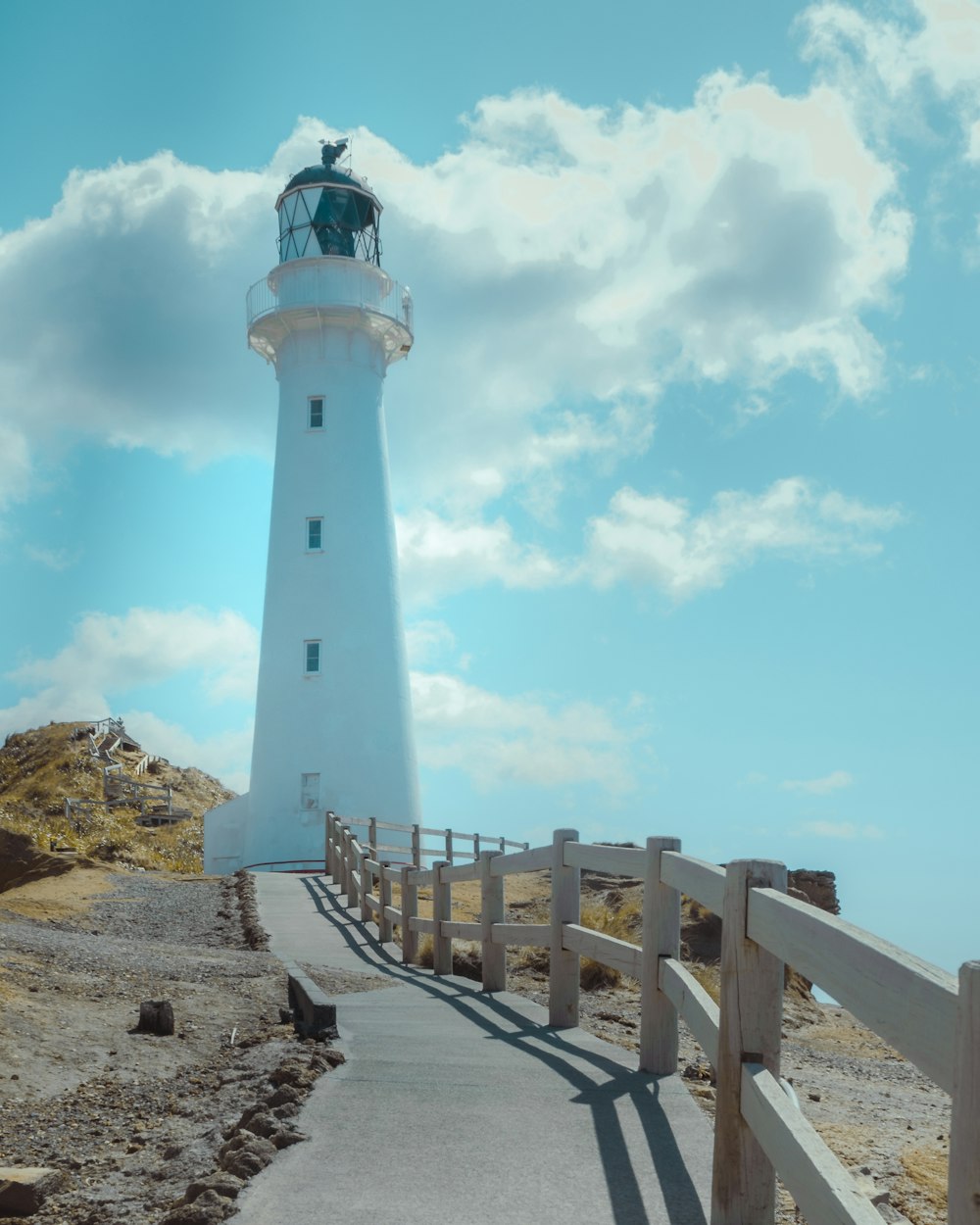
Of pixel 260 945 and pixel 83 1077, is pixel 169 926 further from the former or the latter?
pixel 83 1077

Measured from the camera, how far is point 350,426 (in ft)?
93.9

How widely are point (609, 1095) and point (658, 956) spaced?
693 millimetres

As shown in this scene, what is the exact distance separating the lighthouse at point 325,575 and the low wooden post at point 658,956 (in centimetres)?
2098

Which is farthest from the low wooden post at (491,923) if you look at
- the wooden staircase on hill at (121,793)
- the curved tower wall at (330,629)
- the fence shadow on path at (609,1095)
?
the wooden staircase on hill at (121,793)

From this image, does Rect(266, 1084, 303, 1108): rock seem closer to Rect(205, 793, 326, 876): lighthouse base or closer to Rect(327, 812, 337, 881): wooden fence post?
Rect(327, 812, 337, 881): wooden fence post

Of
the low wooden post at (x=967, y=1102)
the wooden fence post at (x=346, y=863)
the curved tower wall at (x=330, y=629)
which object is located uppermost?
the curved tower wall at (x=330, y=629)

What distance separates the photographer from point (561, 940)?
24.6 ft

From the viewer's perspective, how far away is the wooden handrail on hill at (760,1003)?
229 cm

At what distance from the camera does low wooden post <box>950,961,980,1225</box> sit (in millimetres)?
2176

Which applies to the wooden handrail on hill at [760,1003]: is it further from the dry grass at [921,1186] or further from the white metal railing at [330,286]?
the white metal railing at [330,286]

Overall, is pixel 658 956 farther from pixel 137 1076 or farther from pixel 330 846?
pixel 330 846

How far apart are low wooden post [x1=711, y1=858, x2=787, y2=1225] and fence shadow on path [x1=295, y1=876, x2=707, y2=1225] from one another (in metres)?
0.19

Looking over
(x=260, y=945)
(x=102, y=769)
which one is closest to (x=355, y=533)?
(x=260, y=945)

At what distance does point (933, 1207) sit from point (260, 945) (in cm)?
977
